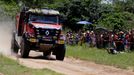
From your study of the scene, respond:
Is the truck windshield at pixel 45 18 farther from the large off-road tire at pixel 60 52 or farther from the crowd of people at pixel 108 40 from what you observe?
the crowd of people at pixel 108 40

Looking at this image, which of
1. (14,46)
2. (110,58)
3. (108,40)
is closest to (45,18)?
(14,46)

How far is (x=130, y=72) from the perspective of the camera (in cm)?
1759

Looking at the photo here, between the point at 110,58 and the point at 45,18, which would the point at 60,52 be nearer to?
the point at 45,18

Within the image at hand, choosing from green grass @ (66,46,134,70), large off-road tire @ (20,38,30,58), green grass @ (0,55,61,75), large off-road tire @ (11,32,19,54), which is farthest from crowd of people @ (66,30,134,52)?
green grass @ (0,55,61,75)

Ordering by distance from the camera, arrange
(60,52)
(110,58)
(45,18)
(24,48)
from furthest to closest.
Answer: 1. (60,52)
2. (45,18)
3. (24,48)
4. (110,58)

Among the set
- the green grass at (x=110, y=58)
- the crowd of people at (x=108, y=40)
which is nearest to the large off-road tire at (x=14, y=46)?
the green grass at (x=110, y=58)

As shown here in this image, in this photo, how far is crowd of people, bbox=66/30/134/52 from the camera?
26.4m

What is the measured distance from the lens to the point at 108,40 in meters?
28.3

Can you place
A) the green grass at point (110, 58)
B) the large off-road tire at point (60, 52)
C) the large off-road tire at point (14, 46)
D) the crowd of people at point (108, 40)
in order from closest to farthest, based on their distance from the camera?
the green grass at point (110, 58) → the large off-road tire at point (60, 52) → the crowd of people at point (108, 40) → the large off-road tire at point (14, 46)

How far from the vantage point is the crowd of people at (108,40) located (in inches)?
1040

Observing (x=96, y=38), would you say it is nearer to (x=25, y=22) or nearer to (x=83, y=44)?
(x=83, y=44)

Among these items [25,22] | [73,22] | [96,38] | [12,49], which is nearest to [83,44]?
[96,38]

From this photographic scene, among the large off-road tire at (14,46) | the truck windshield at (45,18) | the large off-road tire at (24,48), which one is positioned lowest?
the large off-road tire at (14,46)

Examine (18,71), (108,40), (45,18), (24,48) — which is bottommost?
(108,40)
